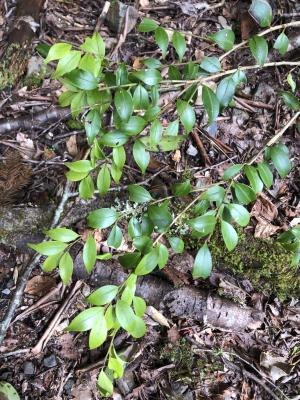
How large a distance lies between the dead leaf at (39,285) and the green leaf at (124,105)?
1.02 meters

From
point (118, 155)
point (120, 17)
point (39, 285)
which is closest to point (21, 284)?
point (39, 285)

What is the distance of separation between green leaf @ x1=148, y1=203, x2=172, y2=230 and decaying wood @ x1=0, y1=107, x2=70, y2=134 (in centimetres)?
117

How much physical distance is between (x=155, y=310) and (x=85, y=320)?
2.69 feet

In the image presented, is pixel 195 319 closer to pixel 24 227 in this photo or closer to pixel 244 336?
pixel 244 336

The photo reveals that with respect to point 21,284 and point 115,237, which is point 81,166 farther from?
point 21,284

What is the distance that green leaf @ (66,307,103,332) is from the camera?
4.15 ft

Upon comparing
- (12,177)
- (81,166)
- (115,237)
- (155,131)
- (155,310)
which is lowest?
(155,310)

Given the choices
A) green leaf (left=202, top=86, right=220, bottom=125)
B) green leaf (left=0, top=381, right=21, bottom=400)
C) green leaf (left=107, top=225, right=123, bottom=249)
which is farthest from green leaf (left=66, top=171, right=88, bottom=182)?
green leaf (left=0, top=381, right=21, bottom=400)

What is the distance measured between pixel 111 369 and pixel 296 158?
1565 millimetres

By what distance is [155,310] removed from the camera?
6.72 feet

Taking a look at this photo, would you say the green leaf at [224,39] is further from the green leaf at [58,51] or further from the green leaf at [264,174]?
the green leaf at [58,51]

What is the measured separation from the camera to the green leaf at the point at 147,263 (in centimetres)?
136

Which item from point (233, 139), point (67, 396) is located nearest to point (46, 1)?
point (233, 139)

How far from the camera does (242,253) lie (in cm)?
209
